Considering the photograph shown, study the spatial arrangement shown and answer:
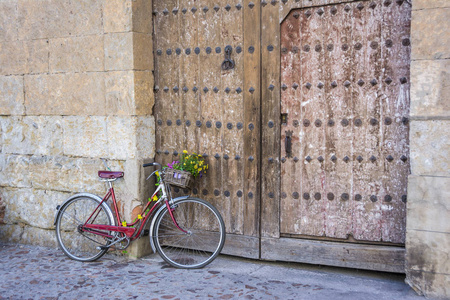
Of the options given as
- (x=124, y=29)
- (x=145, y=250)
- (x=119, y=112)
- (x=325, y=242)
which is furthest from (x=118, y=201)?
(x=325, y=242)

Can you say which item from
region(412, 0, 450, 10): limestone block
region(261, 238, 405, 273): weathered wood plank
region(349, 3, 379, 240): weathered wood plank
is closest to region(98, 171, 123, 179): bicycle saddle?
region(261, 238, 405, 273): weathered wood plank

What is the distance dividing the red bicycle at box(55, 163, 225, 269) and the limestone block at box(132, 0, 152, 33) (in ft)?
4.52

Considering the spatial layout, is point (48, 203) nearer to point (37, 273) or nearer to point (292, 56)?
point (37, 273)

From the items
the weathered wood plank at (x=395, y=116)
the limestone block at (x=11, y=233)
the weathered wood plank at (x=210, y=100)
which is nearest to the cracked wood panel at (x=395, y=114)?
the weathered wood plank at (x=395, y=116)

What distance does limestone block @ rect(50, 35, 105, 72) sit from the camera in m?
4.90

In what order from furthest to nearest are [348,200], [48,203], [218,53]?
[48,203], [218,53], [348,200]

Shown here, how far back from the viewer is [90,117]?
16.5 feet

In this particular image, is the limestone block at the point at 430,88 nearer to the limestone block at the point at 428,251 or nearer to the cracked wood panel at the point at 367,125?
the cracked wood panel at the point at 367,125

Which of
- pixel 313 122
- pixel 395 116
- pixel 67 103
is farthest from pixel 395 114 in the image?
pixel 67 103

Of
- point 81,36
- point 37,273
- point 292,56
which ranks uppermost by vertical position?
point 81,36

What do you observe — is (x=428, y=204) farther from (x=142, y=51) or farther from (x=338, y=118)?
(x=142, y=51)

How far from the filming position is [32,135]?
5398 mm

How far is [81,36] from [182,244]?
7.89 feet

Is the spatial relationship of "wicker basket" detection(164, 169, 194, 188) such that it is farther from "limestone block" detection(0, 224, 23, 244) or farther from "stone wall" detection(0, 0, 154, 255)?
"limestone block" detection(0, 224, 23, 244)
